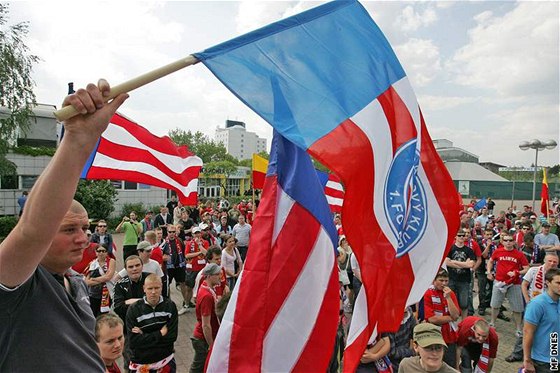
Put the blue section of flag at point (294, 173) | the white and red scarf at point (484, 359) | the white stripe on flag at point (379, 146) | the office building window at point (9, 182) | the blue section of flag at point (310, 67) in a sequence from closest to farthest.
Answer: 1. the blue section of flag at point (310, 67)
2. the white stripe on flag at point (379, 146)
3. the blue section of flag at point (294, 173)
4. the white and red scarf at point (484, 359)
5. the office building window at point (9, 182)

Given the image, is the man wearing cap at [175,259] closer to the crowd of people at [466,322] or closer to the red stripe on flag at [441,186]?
the crowd of people at [466,322]

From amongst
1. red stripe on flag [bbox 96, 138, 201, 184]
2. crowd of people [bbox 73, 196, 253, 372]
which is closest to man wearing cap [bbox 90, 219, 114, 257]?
crowd of people [bbox 73, 196, 253, 372]

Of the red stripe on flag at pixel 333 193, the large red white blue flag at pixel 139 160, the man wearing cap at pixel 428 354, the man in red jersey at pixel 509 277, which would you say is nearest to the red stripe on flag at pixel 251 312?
the man wearing cap at pixel 428 354

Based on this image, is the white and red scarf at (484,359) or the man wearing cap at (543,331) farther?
the white and red scarf at (484,359)

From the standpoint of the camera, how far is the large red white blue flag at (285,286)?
2.70 m

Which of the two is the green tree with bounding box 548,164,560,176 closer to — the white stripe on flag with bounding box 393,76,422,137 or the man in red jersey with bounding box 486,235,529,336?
the man in red jersey with bounding box 486,235,529,336

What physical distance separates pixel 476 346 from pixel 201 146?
51435 mm

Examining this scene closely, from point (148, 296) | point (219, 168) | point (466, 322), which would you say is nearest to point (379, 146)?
point (148, 296)

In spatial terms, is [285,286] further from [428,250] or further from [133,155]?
[133,155]

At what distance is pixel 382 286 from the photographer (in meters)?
2.58

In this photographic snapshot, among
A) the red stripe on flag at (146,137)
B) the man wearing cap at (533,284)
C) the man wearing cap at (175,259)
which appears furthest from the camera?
the man wearing cap at (175,259)

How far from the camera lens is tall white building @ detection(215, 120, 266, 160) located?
165 metres

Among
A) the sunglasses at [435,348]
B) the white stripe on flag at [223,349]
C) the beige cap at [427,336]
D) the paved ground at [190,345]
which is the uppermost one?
the white stripe on flag at [223,349]

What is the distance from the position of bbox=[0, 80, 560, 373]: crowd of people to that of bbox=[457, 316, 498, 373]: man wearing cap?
0.01 m
